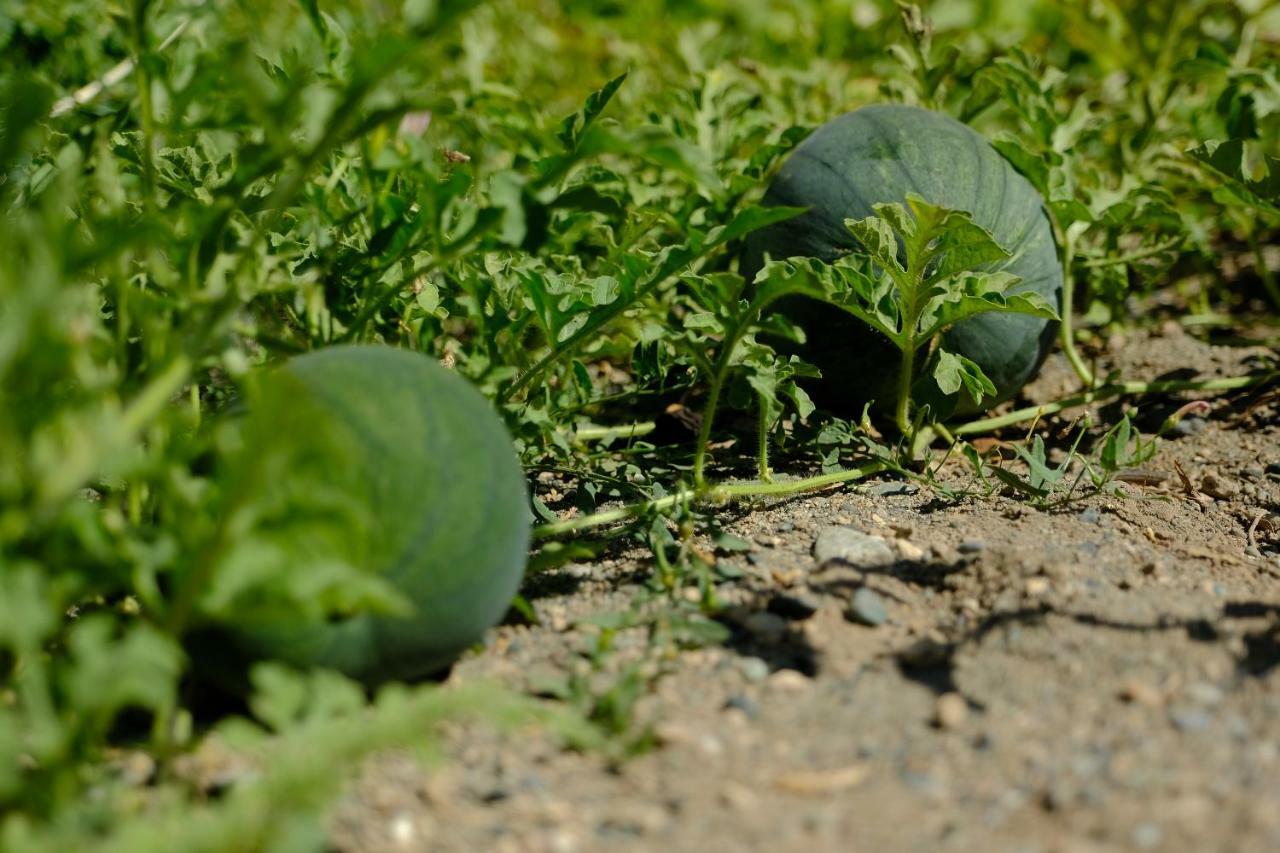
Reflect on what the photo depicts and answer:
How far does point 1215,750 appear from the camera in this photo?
5.15 feet

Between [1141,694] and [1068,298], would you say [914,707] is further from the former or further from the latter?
[1068,298]

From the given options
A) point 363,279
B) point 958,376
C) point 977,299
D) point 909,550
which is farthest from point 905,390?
point 363,279

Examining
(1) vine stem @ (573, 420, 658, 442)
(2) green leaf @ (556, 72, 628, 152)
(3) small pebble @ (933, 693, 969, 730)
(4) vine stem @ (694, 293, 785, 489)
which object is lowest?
(3) small pebble @ (933, 693, 969, 730)

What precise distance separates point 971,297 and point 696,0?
3975 millimetres

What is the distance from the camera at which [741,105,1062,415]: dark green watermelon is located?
266 cm

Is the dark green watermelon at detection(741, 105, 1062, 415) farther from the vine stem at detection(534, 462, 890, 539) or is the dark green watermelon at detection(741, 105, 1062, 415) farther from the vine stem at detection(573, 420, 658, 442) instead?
the vine stem at detection(573, 420, 658, 442)

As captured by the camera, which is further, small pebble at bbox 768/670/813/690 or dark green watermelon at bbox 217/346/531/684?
small pebble at bbox 768/670/813/690

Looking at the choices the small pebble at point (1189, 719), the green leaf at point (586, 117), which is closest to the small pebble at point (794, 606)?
the small pebble at point (1189, 719)

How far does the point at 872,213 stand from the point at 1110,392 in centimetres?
77

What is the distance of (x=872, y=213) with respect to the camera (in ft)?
8.63

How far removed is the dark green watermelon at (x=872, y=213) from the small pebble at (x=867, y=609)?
2.26 ft

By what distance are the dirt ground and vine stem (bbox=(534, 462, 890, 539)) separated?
80mm

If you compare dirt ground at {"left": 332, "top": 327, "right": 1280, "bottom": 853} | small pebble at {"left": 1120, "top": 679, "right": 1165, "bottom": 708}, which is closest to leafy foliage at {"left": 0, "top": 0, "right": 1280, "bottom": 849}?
dirt ground at {"left": 332, "top": 327, "right": 1280, "bottom": 853}

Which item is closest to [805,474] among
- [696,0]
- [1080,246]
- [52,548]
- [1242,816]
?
[1080,246]
